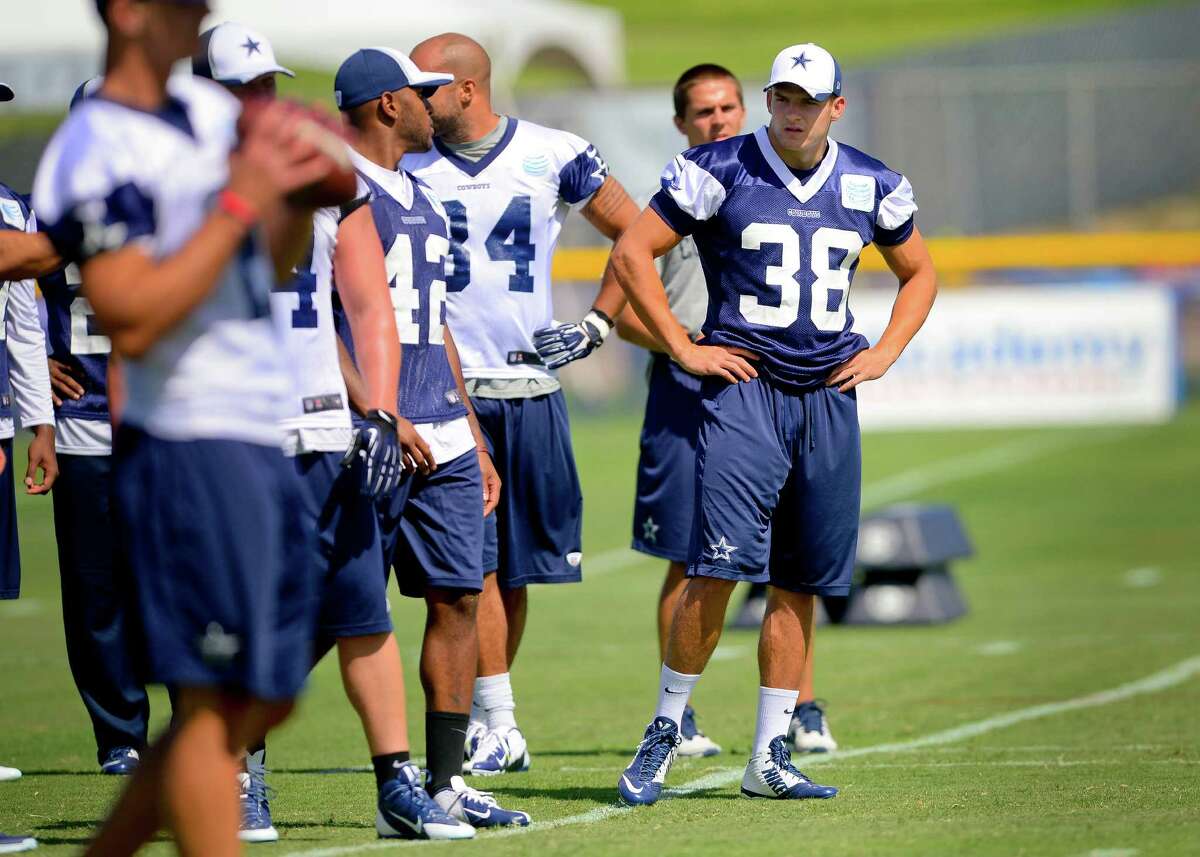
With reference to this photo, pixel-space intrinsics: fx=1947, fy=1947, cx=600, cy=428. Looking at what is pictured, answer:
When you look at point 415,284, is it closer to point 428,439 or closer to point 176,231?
→ point 428,439

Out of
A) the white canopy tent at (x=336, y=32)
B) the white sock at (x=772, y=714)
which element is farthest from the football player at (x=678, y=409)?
the white canopy tent at (x=336, y=32)

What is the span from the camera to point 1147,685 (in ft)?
28.8

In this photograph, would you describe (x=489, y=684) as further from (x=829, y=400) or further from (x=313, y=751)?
(x=829, y=400)

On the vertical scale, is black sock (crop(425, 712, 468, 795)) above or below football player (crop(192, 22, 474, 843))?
below

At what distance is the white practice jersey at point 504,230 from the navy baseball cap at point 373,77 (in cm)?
154

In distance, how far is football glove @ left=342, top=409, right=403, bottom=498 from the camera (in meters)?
4.95

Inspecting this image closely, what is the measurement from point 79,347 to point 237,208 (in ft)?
11.5

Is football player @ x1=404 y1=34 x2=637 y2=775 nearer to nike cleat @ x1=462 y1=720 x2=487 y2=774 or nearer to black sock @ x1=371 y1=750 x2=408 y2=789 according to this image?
nike cleat @ x1=462 y1=720 x2=487 y2=774

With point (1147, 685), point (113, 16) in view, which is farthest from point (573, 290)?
point (113, 16)

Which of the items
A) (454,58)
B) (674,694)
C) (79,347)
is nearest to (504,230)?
(454,58)

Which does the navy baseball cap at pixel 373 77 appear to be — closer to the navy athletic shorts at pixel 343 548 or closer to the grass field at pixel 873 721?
the navy athletic shorts at pixel 343 548

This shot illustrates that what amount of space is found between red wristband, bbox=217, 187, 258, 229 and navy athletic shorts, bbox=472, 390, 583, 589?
11.8ft

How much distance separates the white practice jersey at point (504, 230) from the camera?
23.3 ft

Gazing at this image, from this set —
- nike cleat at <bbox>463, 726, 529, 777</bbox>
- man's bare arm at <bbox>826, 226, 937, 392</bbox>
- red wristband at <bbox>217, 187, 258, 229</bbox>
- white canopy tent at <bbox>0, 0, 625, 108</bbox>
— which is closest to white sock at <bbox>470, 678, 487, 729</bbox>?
nike cleat at <bbox>463, 726, 529, 777</bbox>
